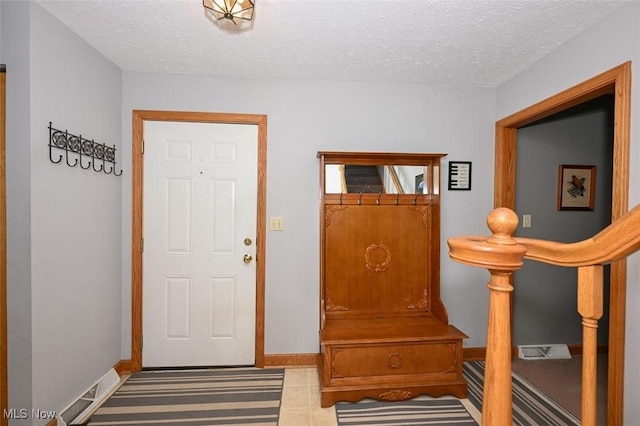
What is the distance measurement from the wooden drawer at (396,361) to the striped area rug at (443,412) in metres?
0.16

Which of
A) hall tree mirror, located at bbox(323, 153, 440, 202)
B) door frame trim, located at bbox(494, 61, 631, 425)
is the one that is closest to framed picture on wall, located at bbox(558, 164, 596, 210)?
door frame trim, located at bbox(494, 61, 631, 425)

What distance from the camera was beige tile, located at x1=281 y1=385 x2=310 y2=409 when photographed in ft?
6.63

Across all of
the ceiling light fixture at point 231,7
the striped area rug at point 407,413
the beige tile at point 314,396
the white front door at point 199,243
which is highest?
the ceiling light fixture at point 231,7

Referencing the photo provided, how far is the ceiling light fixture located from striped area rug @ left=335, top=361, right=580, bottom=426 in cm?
242

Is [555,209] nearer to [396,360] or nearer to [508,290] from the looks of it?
[396,360]

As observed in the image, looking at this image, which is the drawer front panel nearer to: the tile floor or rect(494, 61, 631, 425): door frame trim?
the tile floor

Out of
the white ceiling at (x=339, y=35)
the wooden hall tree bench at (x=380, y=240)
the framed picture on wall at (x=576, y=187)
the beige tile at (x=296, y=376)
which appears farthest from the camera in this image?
the framed picture on wall at (x=576, y=187)

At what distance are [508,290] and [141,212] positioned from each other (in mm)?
2560

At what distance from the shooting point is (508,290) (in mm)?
655

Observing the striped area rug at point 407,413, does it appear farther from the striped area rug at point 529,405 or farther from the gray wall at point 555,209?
the gray wall at point 555,209

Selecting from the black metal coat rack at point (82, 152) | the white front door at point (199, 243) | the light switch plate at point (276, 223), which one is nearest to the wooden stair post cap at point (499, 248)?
the light switch plate at point (276, 223)

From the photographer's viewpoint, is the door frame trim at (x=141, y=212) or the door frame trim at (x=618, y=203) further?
the door frame trim at (x=141, y=212)

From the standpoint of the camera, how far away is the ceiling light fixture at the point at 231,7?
1.49 m

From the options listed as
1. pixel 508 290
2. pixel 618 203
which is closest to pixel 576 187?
pixel 618 203
